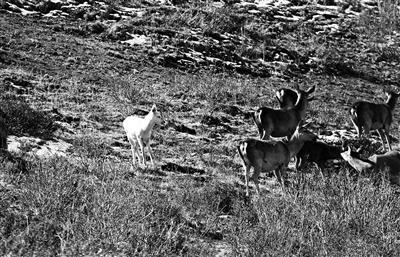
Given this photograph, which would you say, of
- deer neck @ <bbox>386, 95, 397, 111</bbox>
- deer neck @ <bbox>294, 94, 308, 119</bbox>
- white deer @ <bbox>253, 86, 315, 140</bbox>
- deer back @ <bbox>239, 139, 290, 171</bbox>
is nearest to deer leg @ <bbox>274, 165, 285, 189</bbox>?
deer back @ <bbox>239, 139, 290, 171</bbox>

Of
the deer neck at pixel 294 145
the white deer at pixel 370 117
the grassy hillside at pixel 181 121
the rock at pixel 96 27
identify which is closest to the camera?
the grassy hillside at pixel 181 121

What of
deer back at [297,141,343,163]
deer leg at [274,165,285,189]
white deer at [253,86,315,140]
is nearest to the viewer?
deer leg at [274,165,285,189]

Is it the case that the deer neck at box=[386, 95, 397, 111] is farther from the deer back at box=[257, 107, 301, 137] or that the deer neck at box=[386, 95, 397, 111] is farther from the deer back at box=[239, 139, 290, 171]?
the deer back at box=[239, 139, 290, 171]

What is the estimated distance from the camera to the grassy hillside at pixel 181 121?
7.23 meters

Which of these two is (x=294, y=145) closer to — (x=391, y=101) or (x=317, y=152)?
(x=317, y=152)

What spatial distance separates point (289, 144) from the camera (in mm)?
12734

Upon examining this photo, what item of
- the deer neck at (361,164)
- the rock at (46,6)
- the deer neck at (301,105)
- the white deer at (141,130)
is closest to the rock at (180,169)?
the white deer at (141,130)

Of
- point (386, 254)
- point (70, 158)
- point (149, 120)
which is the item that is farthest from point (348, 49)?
point (386, 254)

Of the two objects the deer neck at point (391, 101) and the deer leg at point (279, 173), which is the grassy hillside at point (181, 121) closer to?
the deer leg at point (279, 173)

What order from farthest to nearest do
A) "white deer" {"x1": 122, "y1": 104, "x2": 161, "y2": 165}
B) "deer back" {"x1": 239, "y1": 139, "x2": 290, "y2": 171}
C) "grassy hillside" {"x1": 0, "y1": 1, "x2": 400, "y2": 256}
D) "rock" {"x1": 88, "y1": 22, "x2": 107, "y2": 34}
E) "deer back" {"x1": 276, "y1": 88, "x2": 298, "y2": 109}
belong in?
"rock" {"x1": 88, "y1": 22, "x2": 107, "y2": 34}, "deer back" {"x1": 276, "y1": 88, "x2": 298, "y2": 109}, "white deer" {"x1": 122, "y1": 104, "x2": 161, "y2": 165}, "deer back" {"x1": 239, "y1": 139, "x2": 290, "y2": 171}, "grassy hillside" {"x1": 0, "y1": 1, "x2": 400, "y2": 256}

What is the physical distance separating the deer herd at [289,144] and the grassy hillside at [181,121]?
457mm

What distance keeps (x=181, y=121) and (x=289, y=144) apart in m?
5.07

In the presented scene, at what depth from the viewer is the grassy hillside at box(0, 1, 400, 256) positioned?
23.7 feet

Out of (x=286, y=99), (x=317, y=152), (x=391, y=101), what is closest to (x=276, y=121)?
(x=317, y=152)
